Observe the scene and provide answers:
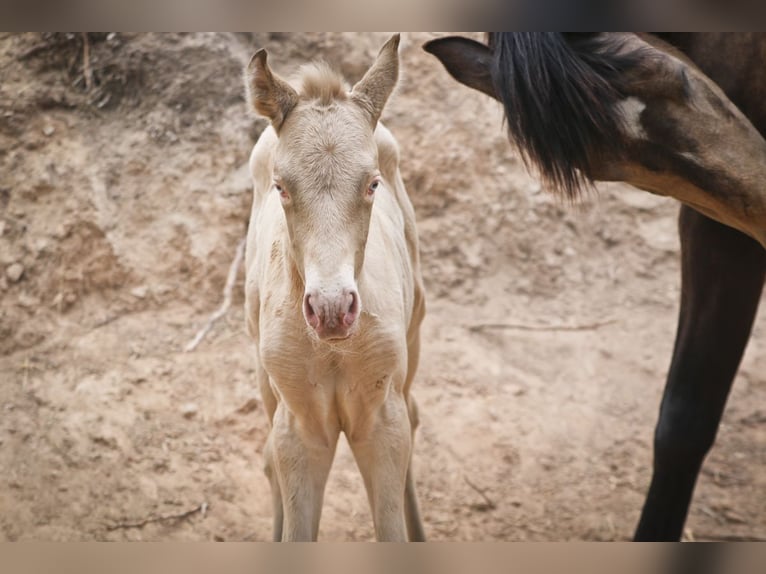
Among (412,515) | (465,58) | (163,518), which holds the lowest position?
(163,518)

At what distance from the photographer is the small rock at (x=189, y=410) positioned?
12.5 feet

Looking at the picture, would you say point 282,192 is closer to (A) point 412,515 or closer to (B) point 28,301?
(A) point 412,515

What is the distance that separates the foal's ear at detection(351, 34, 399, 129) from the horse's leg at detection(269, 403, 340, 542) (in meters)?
0.82

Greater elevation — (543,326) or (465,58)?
(465,58)

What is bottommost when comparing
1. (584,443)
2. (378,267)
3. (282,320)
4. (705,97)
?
(584,443)

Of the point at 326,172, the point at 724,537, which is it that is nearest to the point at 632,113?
the point at 326,172

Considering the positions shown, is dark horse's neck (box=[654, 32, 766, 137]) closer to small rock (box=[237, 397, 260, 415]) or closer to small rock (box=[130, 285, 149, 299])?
small rock (box=[237, 397, 260, 415])

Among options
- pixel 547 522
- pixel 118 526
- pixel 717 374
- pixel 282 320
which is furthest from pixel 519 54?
pixel 118 526

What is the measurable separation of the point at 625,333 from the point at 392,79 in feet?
8.31

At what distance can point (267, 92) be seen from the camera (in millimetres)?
2111

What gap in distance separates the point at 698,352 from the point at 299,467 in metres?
1.28

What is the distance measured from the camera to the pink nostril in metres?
1.93

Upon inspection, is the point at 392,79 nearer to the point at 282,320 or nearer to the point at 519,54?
the point at 519,54

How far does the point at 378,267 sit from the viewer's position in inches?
96.1
